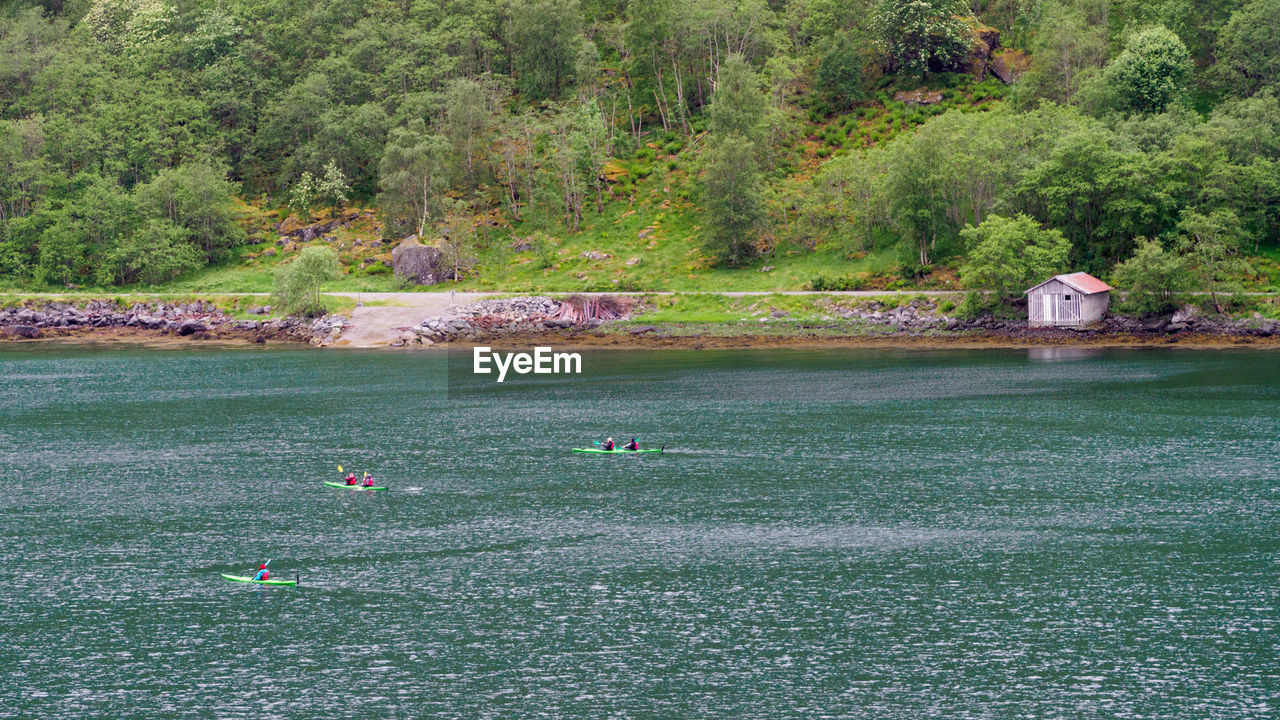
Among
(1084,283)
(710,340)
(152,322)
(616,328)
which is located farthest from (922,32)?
(152,322)

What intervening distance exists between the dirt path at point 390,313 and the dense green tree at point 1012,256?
56354 millimetres

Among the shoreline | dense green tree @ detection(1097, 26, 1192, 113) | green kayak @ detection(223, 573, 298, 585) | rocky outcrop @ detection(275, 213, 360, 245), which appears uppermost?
dense green tree @ detection(1097, 26, 1192, 113)

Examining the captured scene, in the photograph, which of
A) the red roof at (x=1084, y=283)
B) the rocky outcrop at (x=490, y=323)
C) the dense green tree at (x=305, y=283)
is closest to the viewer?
the red roof at (x=1084, y=283)

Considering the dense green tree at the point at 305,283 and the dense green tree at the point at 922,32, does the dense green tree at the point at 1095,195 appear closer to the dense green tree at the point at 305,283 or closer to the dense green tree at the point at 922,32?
the dense green tree at the point at 922,32

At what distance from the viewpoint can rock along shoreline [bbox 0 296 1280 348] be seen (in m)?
115

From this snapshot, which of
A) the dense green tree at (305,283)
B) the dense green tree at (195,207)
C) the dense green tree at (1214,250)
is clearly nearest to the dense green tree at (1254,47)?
the dense green tree at (1214,250)

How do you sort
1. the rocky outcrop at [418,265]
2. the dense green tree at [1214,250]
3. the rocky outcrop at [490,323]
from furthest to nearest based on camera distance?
the rocky outcrop at [418,265] < the rocky outcrop at [490,323] < the dense green tree at [1214,250]

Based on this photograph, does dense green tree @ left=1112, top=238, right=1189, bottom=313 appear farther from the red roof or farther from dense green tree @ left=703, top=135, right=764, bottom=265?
dense green tree @ left=703, top=135, right=764, bottom=265

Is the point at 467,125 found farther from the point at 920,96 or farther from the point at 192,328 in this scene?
the point at 920,96

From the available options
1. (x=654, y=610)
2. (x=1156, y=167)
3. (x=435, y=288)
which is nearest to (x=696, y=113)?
(x=435, y=288)

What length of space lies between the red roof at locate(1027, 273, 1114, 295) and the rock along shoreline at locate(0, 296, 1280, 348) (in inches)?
138

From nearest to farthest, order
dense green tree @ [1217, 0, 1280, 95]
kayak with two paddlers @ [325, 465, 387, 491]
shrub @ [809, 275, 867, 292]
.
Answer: kayak with two paddlers @ [325, 465, 387, 491] → shrub @ [809, 275, 867, 292] → dense green tree @ [1217, 0, 1280, 95]

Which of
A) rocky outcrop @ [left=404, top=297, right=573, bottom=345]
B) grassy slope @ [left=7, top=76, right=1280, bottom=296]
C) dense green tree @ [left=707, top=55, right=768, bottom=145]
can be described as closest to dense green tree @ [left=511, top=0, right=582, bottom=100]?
grassy slope @ [left=7, top=76, right=1280, bottom=296]

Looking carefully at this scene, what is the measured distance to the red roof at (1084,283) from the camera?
116 meters
